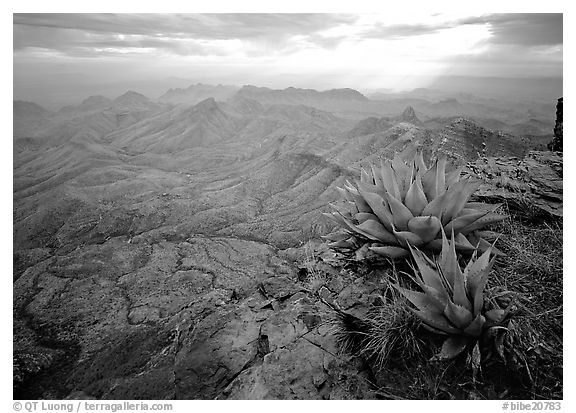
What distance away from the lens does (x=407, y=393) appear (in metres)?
1.47

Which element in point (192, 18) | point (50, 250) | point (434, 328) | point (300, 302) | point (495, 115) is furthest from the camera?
point (495, 115)

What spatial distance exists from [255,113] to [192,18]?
731cm

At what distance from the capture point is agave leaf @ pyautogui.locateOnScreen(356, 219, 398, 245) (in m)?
1.74

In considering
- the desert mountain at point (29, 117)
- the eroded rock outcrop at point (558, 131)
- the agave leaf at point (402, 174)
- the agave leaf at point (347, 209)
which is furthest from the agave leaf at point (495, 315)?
the desert mountain at point (29, 117)

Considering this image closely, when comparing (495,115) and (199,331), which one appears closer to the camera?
(199,331)

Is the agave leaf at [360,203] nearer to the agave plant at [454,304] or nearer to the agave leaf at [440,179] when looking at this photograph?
the agave leaf at [440,179]

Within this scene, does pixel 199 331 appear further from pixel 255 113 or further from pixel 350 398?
pixel 255 113

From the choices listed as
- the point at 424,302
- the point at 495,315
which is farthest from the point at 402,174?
the point at 495,315

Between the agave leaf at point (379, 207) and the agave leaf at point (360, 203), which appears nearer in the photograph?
the agave leaf at point (379, 207)

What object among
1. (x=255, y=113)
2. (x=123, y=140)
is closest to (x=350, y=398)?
(x=123, y=140)

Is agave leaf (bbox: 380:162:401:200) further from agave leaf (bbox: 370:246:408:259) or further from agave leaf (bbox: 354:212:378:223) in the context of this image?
agave leaf (bbox: 370:246:408:259)

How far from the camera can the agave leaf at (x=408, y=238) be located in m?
1.64

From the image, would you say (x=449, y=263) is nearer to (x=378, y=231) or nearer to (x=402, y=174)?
(x=378, y=231)

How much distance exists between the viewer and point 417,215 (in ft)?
5.71
